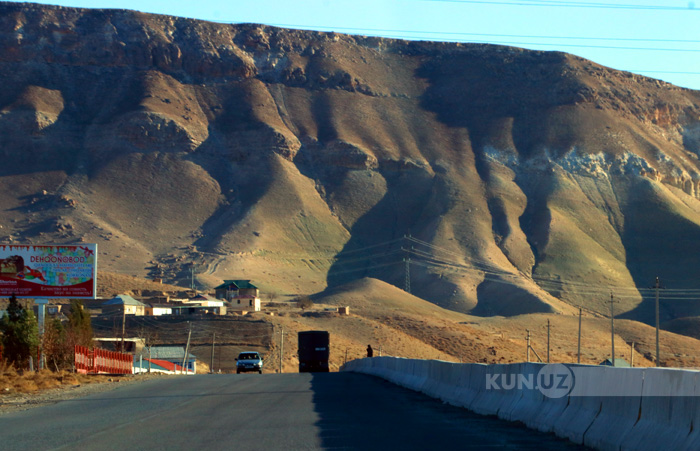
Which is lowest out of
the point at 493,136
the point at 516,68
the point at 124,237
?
the point at 124,237

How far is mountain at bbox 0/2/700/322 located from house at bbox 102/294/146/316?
1029 inches

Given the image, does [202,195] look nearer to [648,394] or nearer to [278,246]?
[278,246]

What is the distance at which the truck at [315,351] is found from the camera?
5447cm

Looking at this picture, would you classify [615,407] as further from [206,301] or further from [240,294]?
[240,294]

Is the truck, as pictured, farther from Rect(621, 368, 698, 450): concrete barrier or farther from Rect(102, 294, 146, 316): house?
Rect(621, 368, 698, 450): concrete barrier

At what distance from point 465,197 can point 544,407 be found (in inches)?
5105

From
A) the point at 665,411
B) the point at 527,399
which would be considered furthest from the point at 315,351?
the point at 665,411

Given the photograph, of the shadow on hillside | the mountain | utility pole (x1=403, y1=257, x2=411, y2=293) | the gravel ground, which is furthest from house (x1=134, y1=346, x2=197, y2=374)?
the shadow on hillside

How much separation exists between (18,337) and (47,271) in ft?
12.8

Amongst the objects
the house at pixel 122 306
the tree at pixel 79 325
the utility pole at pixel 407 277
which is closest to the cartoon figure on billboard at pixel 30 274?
the tree at pixel 79 325

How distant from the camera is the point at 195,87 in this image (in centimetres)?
16612

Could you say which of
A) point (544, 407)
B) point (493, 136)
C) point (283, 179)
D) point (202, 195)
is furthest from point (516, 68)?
point (544, 407)

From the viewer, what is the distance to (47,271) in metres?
37.4

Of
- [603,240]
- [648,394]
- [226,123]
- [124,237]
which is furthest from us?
[226,123]
